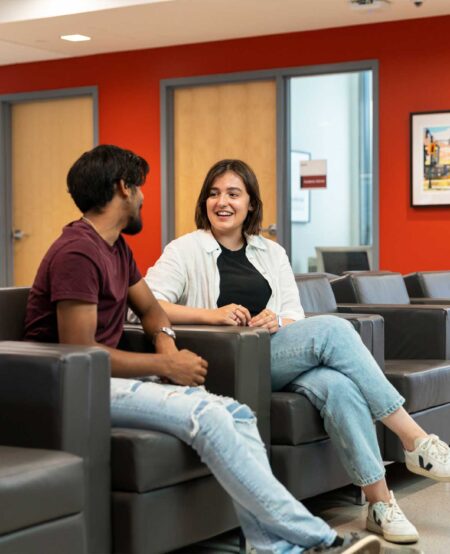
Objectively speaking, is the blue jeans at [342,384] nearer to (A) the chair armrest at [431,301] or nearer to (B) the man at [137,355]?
(B) the man at [137,355]

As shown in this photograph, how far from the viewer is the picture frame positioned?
7.57 meters

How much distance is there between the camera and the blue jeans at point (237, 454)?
2.50 m

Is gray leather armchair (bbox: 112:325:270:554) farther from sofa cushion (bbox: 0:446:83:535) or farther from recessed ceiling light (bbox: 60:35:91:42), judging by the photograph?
recessed ceiling light (bbox: 60:35:91:42)

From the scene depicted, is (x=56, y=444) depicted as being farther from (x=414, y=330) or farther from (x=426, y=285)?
(x=426, y=285)

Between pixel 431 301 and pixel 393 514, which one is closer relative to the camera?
pixel 393 514

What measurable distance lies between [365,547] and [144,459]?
23.5 inches

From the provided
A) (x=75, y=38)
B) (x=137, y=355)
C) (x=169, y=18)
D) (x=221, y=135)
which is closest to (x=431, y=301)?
(x=137, y=355)

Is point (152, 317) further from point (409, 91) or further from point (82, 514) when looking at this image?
point (409, 91)

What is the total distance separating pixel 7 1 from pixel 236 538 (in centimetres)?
574

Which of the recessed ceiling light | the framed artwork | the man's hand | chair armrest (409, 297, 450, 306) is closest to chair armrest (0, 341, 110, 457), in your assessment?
the man's hand

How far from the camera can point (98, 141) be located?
909 centimetres

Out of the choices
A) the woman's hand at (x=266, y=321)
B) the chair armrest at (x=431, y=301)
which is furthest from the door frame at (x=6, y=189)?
the woman's hand at (x=266, y=321)

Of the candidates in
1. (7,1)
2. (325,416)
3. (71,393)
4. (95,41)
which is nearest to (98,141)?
(95,41)

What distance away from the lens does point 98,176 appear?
9.43ft
